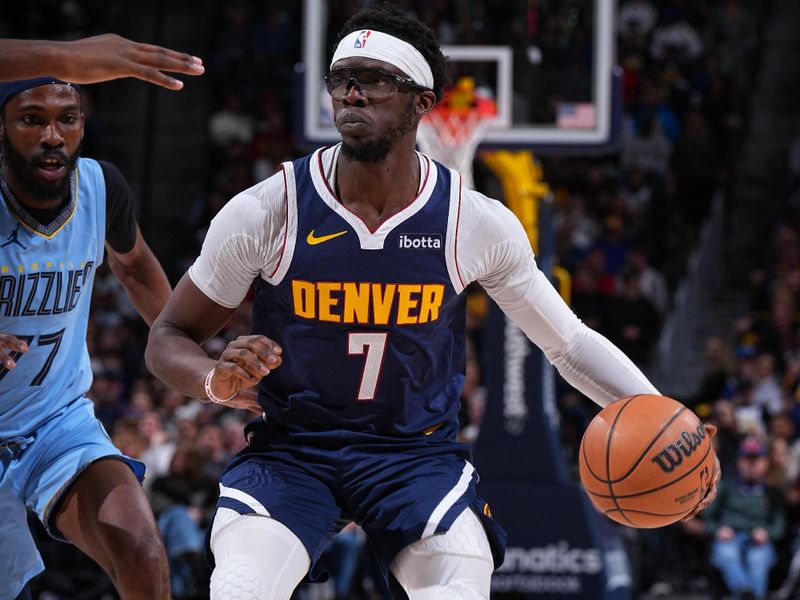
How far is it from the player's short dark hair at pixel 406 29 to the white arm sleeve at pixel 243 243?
1.93 ft

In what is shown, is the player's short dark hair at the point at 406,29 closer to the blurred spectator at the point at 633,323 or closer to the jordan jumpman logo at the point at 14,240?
Answer: the jordan jumpman logo at the point at 14,240

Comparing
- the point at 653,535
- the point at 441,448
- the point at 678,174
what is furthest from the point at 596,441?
the point at 678,174

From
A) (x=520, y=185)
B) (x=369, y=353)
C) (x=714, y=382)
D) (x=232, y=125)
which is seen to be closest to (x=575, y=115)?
(x=520, y=185)

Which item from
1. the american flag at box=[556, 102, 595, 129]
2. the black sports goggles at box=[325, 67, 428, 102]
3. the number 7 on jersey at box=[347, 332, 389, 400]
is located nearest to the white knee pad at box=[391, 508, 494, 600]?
the number 7 on jersey at box=[347, 332, 389, 400]

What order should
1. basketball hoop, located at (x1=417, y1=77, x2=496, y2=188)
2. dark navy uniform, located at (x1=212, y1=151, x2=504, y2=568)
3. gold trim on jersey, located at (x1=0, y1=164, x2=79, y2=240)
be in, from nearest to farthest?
dark navy uniform, located at (x1=212, y1=151, x2=504, y2=568)
gold trim on jersey, located at (x1=0, y1=164, x2=79, y2=240)
basketball hoop, located at (x1=417, y1=77, x2=496, y2=188)

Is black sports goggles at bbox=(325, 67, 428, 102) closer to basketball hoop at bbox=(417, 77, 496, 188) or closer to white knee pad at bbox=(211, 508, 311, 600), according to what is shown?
white knee pad at bbox=(211, 508, 311, 600)

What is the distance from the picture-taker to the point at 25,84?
15.4 feet

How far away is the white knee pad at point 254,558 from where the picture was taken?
3.86 m

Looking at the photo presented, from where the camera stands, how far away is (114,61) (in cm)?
416

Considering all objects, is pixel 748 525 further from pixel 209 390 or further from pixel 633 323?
pixel 209 390

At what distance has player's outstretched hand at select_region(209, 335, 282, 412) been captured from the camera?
3756 mm

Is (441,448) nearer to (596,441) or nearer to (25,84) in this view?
(596,441)

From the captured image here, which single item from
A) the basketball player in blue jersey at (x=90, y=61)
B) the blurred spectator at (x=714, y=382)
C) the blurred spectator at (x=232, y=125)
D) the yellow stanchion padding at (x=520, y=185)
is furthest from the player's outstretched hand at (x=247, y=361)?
the blurred spectator at (x=232, y=125)

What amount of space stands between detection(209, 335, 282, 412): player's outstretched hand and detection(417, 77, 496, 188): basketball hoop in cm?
537
